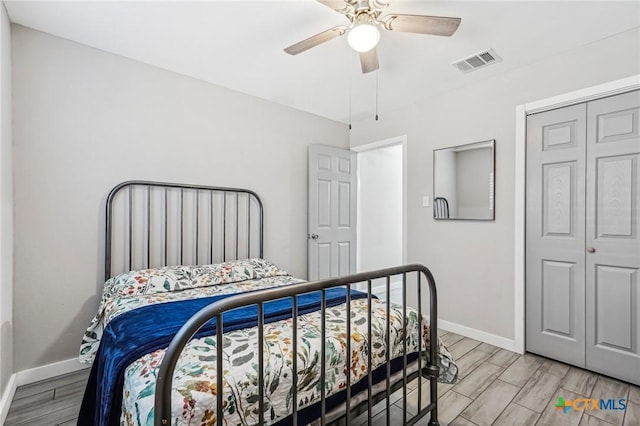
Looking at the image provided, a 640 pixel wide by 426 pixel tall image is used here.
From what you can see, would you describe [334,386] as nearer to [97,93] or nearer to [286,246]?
[286,246]

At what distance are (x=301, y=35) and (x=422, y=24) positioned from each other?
883 mm

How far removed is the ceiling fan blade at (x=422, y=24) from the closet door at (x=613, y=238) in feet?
4.81

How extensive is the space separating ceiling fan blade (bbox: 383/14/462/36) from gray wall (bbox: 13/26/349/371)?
75.2 inches

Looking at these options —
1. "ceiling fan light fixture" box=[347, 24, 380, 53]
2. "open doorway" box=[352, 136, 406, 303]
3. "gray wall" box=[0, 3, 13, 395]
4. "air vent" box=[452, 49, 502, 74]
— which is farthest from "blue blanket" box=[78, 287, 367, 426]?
"open doorway" box=[352, 136, 406, 303]

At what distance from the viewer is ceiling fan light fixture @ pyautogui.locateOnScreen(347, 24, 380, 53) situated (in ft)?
5.58

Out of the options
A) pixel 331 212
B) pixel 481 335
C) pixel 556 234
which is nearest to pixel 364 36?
pixel 556 234

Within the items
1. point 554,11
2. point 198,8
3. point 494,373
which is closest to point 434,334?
point 494,373

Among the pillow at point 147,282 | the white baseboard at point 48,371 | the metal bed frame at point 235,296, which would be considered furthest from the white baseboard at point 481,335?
the white baseboard at point 48,371

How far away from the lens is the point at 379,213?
484cm

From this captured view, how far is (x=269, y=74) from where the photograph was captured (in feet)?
9.33

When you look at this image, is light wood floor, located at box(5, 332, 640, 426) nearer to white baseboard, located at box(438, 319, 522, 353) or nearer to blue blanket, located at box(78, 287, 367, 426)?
white baseboard, located at box(438, 319, 522, 353)

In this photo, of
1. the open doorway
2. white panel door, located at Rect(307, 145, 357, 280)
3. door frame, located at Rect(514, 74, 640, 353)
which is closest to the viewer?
door frame, located at Rect(514, 74, 640, 353)

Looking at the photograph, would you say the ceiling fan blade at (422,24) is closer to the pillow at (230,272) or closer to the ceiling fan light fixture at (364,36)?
the ceiling fan light fixture at (364,36)

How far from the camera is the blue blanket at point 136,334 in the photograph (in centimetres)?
119
